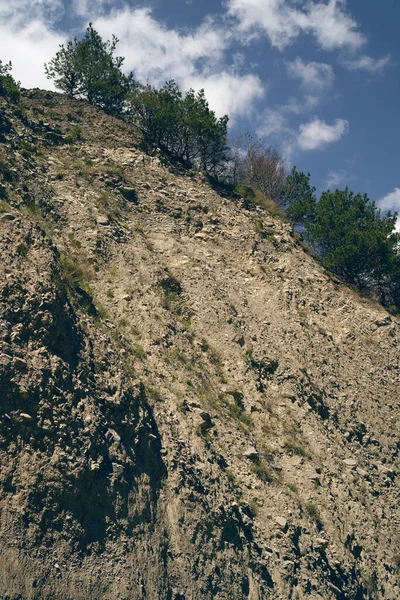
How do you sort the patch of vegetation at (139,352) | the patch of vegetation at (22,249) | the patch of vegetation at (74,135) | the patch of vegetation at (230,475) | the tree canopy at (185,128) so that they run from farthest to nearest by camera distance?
the tree canopy at (185,128) → the patch of vegetation at (74,135) → the patch of vegetation at (139,352) → the patch of vegetation at (230,475) → the patch of vegetation at (22,249)

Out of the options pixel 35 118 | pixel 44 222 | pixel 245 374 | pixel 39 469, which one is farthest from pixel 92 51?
pixel 39 469

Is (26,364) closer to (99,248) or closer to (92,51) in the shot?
(99,248)

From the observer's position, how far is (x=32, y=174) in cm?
1950

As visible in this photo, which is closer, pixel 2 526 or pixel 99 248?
pixel 2 526

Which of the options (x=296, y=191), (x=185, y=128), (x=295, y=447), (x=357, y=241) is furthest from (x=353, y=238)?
(x=295, y=447)

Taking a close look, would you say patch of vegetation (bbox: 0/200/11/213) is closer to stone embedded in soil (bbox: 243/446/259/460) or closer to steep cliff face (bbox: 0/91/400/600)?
steep cliff face (bbox: 0/91/400/600)

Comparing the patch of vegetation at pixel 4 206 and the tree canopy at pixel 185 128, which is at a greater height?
the tree canopy at pixel 185 128

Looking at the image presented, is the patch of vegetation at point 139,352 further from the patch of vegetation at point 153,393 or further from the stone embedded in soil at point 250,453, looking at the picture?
A: the stone embedded in soil at point 250,453

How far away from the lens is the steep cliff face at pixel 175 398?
34.6 feet

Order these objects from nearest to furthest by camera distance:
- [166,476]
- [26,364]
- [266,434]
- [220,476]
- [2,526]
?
[2,526]
[26,364]
[166,476]
[220,476]
[266,434]

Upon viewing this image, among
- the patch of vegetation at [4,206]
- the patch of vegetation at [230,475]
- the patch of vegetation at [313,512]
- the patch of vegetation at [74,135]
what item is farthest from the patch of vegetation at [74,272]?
the patch of vegetation at [74,135]

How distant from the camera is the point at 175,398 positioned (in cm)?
1445

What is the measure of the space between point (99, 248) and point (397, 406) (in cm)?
1082

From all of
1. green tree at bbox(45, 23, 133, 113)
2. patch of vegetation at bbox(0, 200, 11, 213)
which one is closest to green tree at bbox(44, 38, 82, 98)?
green tree at bbox(45, 23, 133, 113)
